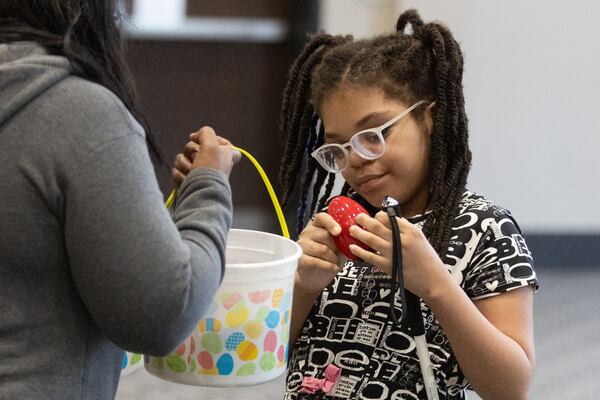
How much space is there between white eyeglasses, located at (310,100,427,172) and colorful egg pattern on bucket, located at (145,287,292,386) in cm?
32

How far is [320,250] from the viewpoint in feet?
4.90

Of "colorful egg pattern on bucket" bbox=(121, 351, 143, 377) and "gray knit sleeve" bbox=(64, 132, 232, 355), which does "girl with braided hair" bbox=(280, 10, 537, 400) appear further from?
"gray knit sleeve" bbox=(64, 132, 232, 355)

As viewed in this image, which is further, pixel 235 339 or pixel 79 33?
pixel 235 339

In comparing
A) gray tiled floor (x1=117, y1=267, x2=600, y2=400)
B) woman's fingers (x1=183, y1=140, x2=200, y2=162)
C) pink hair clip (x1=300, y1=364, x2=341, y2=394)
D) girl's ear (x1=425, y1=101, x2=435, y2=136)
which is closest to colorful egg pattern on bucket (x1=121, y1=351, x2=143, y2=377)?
pink hair clip (x1=300, y1=364, x2=341, y2=394)

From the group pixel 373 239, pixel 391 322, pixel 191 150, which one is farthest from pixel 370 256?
pixel 191 150

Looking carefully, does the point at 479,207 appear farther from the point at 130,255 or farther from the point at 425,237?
the point at 130,255

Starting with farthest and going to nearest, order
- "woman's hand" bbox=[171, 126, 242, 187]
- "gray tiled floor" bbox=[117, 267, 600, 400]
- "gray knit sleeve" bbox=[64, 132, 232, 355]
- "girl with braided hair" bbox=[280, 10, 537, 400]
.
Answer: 1. "gray tiled floor" bbox=[117, 267, 600, 400]
2. "girl with braided hair" bbox=[280, 10, 537, 400]
3. "woman's hand" bbox=[171, 126, 242, 187]
4. "gray knit sleeve" bbox=[64, 132, 232, 355]

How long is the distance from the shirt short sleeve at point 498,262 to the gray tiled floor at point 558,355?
1.56 metres

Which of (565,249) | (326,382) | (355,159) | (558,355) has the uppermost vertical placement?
(355,159)

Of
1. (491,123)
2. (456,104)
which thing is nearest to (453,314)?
(456,104)

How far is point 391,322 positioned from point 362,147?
0.28 m

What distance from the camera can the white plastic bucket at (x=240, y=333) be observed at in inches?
50.7

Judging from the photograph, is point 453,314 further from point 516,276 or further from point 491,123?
point 491,123

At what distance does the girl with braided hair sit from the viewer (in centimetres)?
145
